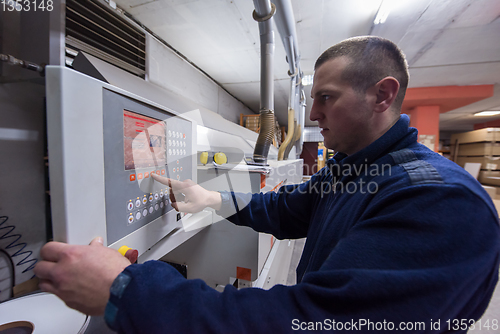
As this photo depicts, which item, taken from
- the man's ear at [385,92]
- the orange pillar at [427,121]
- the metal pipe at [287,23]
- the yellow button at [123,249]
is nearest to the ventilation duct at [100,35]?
the yellow button at [123,249]

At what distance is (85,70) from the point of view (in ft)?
2.25

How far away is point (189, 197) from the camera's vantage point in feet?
2.18

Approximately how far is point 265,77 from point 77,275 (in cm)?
124

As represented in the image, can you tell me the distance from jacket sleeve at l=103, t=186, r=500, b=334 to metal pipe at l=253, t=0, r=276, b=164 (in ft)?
3.20

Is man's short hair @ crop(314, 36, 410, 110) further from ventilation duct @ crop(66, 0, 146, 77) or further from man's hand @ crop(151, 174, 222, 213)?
ventilation duct @ crop(66, 0, 146, 77)

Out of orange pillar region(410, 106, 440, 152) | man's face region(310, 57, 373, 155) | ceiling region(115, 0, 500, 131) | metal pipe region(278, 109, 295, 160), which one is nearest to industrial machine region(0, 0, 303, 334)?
man's face region(310, 57, 373, 155)

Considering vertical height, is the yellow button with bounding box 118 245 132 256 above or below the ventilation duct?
below

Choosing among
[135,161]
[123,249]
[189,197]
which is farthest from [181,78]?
[123,249]

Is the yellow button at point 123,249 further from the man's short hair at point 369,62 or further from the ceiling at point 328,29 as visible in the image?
the ceiling at point 328,29

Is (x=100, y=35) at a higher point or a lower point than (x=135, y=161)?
higher

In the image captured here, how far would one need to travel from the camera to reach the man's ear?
54 cm

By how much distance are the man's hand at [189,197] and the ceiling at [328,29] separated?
1466 mm

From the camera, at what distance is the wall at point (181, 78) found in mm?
1647

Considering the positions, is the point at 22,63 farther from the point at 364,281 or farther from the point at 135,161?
the point at 364,281
